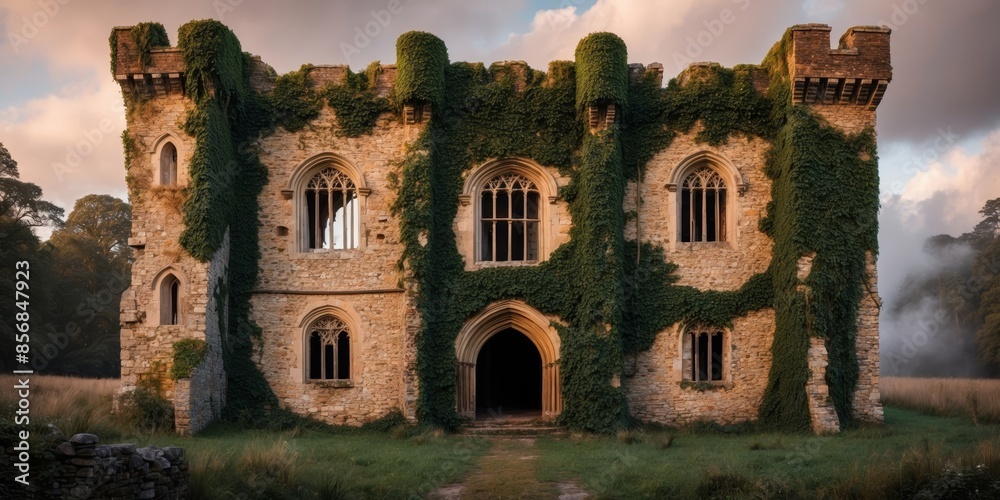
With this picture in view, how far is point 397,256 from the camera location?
2166 cm

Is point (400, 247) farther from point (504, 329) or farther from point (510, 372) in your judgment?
point (510, 372)

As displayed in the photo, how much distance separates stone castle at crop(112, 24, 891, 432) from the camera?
2062 centimetres

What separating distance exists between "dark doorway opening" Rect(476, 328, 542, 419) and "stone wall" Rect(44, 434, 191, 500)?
14.4m

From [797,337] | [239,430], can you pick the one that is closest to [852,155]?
[797,337]

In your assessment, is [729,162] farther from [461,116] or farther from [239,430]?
[239,430]

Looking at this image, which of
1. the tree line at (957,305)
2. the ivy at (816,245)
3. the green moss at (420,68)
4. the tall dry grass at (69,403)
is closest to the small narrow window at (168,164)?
the tall dry grass at (69,403)

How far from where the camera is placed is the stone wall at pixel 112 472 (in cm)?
924

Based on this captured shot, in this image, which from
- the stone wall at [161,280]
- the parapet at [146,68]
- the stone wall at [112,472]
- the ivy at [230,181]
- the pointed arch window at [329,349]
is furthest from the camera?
the pointed arch window at [329,349]

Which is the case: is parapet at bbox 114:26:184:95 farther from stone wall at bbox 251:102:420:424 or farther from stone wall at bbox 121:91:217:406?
stone wall at bbox 251:102:420:424

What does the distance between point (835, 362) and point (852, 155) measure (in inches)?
211

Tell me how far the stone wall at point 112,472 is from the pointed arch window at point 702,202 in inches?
592

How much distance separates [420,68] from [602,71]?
466 cm

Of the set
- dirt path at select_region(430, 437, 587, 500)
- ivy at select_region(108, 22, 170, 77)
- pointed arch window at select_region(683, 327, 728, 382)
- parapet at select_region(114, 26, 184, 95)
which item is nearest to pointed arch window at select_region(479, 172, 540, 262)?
pointed arch window at select_region(683, 327, 728, 382)

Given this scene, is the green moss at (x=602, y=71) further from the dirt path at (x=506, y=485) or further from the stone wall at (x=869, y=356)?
the dirt path at (x=506, y=485)
